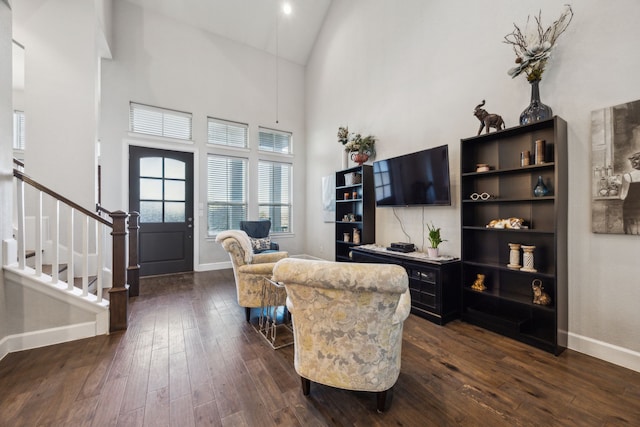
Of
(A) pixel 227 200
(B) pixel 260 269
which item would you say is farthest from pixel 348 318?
(A) pixel 227 200

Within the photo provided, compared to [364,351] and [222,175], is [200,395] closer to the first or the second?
[364,351]

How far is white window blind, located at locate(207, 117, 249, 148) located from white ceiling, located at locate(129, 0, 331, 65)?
179 centimetres

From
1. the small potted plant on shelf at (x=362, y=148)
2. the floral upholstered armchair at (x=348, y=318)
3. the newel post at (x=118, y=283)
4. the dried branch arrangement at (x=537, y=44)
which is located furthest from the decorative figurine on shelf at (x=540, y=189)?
the newel post at (x=118, y=283)

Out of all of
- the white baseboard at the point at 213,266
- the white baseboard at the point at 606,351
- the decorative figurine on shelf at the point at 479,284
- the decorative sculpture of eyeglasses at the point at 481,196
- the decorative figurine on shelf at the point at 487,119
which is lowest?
the white baseboard at the point at 606,351

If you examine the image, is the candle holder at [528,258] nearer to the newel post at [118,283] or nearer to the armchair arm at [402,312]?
the armchair arm at [402,312]

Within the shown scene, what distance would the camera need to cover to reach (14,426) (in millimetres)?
1427

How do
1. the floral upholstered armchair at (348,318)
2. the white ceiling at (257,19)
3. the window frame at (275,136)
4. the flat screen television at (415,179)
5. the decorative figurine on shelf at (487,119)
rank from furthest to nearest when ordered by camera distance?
the window frame at (275,136)
the white ceiling at (257,19)
the flat screen television at (415,179)
the decorative figurine on shelf at (487,119)
the floral upholstered armchair at (348,318)

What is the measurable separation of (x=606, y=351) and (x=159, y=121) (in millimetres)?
6646

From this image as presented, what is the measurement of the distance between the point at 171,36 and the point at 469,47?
16.8 ft

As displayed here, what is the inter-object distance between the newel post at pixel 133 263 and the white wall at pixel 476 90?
337cm

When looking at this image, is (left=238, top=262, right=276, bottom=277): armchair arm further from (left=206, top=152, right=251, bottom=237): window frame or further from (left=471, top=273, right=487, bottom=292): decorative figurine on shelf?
(left=206, top=152, right=251, bottom=237): window frame

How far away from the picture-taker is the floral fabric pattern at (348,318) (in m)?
1.32

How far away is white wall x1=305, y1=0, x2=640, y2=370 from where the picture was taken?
6.82 ft

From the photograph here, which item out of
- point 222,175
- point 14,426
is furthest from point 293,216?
point 14,426
